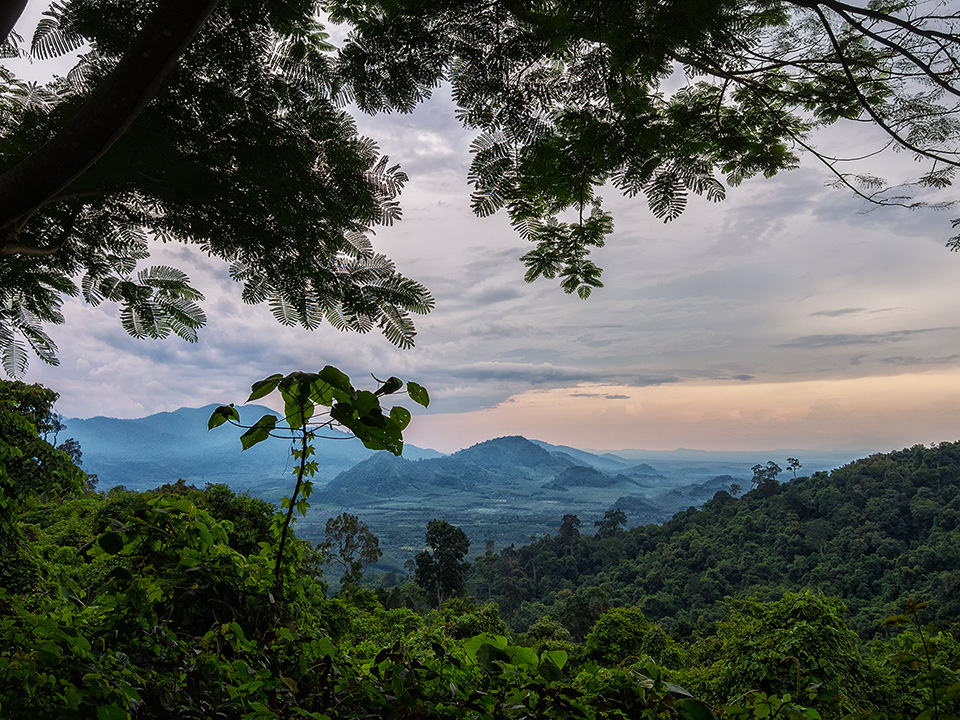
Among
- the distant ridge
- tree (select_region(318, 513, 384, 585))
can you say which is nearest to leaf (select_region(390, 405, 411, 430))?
tree (select_region(318, 513, 384, 585))

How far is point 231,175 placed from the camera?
1900 millimetres

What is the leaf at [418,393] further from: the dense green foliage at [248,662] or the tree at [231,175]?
the tree at [231,175]

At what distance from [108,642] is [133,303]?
68.5 inches

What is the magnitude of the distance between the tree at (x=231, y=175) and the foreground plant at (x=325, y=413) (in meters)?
0.95

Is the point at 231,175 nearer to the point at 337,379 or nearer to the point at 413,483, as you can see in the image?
the point at 337,379

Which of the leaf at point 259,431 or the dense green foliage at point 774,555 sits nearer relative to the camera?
the leaf at point 259,431

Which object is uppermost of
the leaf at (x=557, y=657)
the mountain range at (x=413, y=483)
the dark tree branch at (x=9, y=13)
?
the dark tree branch at (x=9, y=13)

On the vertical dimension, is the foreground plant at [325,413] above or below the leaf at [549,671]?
above

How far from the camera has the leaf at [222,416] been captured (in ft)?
2.93

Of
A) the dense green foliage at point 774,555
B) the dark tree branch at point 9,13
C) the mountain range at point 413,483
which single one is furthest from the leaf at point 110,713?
the mountain range at point 413,483

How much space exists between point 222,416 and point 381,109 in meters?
1.60

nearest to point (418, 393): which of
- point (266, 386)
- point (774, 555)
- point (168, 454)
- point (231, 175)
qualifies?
point (266, 386)

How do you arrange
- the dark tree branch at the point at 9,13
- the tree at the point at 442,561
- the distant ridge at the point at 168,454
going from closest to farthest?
1. the dark tree branch at the point at 9,13
2. the tree at the point at 442,561
3. the distant ridge at the point at 168,454

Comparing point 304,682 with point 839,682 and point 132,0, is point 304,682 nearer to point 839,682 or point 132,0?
point 132,0
